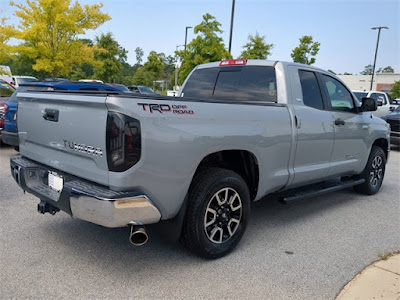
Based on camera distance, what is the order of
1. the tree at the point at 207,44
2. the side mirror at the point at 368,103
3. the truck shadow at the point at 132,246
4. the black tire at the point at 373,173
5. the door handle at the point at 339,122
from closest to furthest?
the truck shadow at the point at 132,246 → the door handle at the point at 339,122 → the side mirror at the point at 368,103 → the black tire at the point at 373,173 → the tree at the point at 207,44

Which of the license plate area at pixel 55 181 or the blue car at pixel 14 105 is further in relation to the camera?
the blue car at pixel 14 105

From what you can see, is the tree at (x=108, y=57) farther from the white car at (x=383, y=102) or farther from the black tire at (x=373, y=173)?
the black tire at (x=373, y=173)

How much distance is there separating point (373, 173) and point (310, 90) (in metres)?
2.38

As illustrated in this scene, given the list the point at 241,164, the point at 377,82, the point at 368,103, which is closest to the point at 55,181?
the point at 241,164

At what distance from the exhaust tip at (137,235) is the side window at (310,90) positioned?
8.62 ft

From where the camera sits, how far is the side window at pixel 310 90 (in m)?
4.51

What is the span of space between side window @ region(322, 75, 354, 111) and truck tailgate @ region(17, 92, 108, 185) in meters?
3.36

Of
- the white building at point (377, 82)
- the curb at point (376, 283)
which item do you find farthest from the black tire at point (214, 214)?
the white building at point (377, 82)

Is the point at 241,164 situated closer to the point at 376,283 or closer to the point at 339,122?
the point at 376,283

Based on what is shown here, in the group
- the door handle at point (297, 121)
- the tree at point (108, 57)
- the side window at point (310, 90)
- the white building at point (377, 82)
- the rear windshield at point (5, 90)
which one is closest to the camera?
the door handle at point (297, 121)

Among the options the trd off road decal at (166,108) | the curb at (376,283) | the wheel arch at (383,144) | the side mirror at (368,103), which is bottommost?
the curb at (376,283)

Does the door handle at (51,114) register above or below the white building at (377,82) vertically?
below

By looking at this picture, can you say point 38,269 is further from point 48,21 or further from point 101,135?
point 48,21

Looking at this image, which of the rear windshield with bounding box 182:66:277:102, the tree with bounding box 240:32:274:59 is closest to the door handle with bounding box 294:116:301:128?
the rear windshield with bounding box 182:66:277:102
